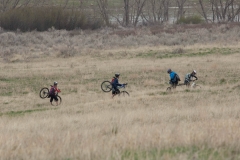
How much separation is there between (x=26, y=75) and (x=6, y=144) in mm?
21187

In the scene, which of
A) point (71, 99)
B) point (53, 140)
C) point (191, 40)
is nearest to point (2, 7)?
point (191, 40)

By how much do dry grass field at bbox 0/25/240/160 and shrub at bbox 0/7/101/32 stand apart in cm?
516

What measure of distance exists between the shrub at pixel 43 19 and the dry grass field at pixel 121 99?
5.16 meters

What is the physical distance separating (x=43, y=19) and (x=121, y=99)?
42.7 m

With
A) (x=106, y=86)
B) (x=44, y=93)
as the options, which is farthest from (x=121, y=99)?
(x=44, y=93)

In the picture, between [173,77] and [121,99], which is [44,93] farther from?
[173,77]

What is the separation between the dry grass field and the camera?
6.82 meters

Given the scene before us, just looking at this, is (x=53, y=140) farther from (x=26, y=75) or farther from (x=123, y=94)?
(x=26, y=75)

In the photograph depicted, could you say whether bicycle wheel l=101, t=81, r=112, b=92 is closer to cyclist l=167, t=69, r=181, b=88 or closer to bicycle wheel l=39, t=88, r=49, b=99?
bicycle wheel l=39, t=88, r=49, b=99

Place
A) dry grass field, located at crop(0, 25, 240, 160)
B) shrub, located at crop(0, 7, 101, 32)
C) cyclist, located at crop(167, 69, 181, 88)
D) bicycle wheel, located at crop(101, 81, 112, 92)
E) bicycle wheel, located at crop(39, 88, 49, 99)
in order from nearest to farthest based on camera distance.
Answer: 1. dry grass field, located at crop(0, 25, 240, 160)
2. cyclist, located at crop(167, 69, 181, 88)
3. bicycle wheel, located at crop(39, 88, 49, 99)
4. bicycle wheel, located at crop(101, 81, 112, 92)
5. shrub, located at crop(0, 7, 101, 32)

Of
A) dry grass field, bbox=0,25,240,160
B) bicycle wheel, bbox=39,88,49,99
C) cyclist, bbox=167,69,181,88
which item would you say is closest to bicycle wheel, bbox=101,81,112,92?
dry grass field, bbox=0,25,240,160

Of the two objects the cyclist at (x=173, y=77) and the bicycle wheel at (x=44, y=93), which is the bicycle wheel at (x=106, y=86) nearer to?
the bicycle wheel at (x=44, y=93)

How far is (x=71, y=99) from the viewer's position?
2070 cm

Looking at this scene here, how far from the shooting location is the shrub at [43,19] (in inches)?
2296
